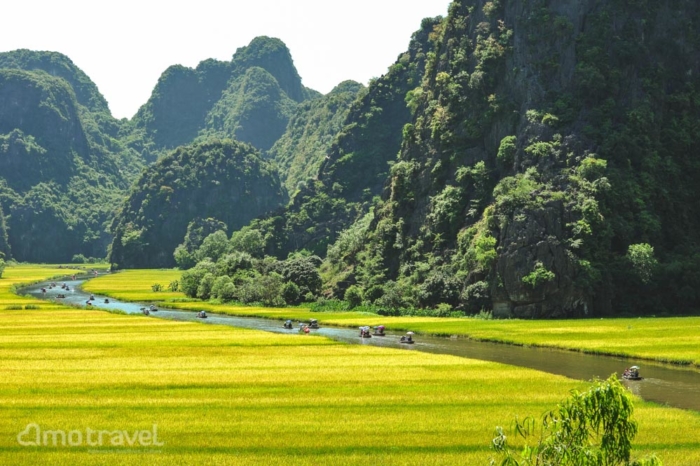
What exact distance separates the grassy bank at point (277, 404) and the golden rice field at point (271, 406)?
75 millimetres

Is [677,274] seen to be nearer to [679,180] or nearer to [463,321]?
[679,180]

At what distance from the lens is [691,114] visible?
106 meters

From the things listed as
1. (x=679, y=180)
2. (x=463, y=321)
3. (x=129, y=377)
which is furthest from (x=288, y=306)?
(x=129, y=377)

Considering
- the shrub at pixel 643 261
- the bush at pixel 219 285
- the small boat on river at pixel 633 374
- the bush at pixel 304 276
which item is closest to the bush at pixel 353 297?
the bush at pixel 304 276

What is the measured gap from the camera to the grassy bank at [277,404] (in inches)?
1070

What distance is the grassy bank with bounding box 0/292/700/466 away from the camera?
27.2m

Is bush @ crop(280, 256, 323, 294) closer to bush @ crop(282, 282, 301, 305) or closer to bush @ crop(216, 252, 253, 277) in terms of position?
bush @ crop(282, 282, 301, 305)

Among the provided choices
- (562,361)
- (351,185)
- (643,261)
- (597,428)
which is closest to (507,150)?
(643,261)

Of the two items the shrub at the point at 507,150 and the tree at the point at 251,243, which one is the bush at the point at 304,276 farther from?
the tree at the point at 251,243

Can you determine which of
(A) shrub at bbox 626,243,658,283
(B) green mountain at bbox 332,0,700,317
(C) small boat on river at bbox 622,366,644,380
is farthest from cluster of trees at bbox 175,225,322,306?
(C) small boat on river at bbox 622,366,644,380

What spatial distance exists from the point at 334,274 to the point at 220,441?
10838 cm

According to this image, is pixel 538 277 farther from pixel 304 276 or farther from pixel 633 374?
pixel 304 276

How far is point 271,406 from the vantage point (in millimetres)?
34750

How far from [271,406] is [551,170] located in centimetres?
7423
